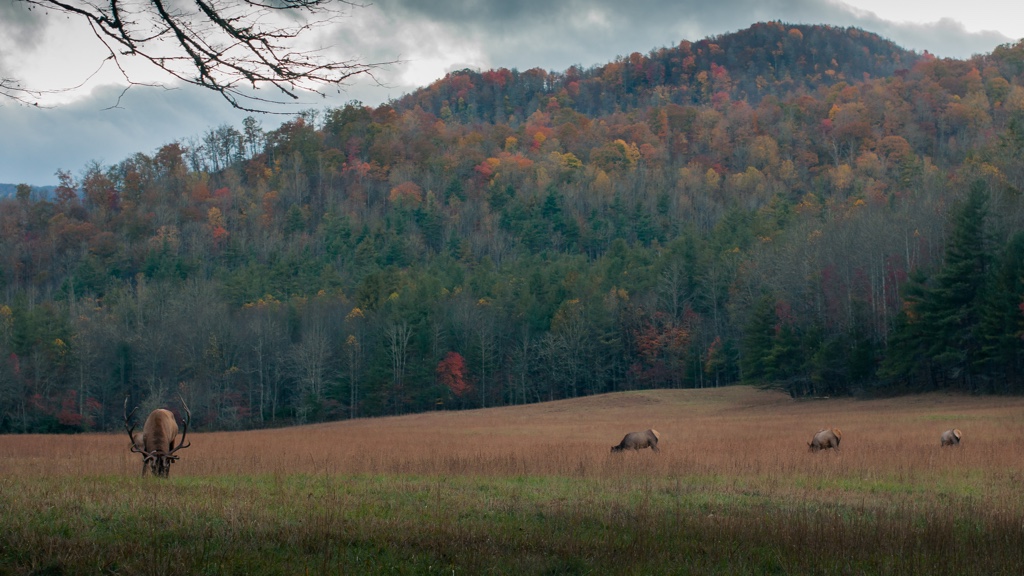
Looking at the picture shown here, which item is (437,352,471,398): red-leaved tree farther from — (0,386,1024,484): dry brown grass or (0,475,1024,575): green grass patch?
(0,475,1024,575): green grass patch

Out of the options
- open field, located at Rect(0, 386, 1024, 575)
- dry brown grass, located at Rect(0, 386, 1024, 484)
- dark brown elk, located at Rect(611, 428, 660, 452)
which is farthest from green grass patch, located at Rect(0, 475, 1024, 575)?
dark brown elk, located at Rect(611, 428, 660, 452)

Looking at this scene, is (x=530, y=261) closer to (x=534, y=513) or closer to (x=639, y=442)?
(x=639, y=442)

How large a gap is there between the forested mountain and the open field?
506 cm

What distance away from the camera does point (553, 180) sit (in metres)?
148

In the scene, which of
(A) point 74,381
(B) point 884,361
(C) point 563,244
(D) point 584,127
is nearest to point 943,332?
(B) point 884,361

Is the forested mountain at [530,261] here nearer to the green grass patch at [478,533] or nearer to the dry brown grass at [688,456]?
the green grass patch at [478,533]

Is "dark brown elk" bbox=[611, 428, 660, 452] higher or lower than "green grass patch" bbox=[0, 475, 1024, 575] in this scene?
lower

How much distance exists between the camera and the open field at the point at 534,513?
704 cm

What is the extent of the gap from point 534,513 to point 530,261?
4086 inches

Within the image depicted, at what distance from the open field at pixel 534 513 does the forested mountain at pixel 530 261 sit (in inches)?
199

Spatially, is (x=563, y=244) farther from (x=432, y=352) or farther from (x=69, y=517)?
(x=69, y=517)

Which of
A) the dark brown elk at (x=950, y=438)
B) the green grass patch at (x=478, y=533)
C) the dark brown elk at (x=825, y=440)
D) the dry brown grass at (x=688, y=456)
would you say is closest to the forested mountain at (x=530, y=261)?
the green grass patch at (x=478, y=533)

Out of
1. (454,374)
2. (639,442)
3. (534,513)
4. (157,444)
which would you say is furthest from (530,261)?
(534,513)

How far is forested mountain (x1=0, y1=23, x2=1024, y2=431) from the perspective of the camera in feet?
193
